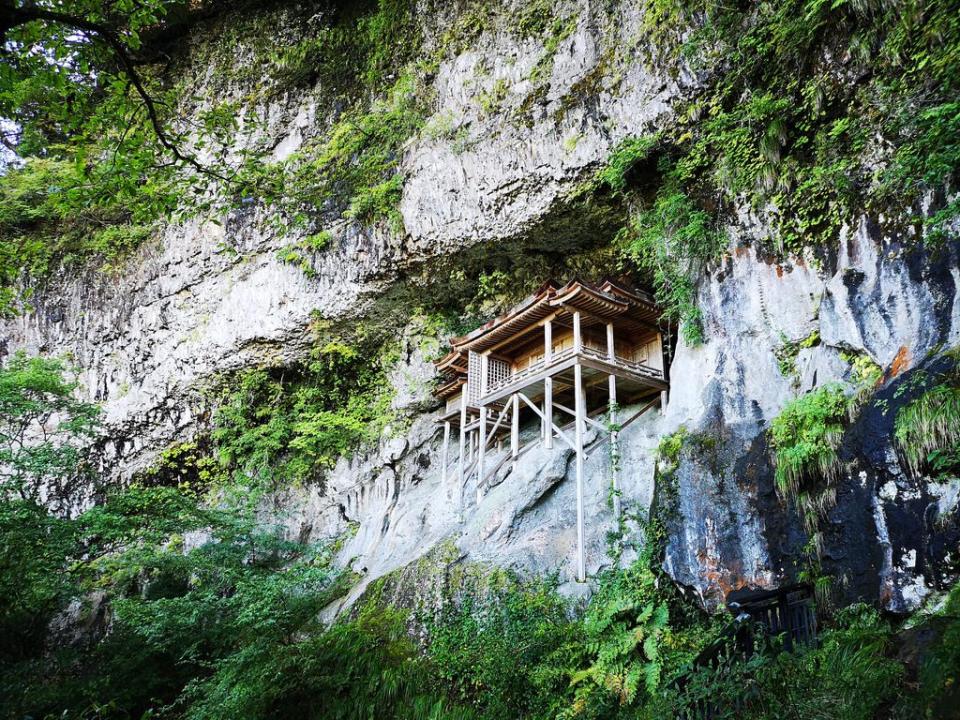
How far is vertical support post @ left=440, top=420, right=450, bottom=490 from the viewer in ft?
57.4

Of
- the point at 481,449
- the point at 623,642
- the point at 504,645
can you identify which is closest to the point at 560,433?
the point at 481,449

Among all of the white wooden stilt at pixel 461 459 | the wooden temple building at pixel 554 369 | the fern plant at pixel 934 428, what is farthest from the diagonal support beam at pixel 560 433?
the fern plant at pixel 934 428

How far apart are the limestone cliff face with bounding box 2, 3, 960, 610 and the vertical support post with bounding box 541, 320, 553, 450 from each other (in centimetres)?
51

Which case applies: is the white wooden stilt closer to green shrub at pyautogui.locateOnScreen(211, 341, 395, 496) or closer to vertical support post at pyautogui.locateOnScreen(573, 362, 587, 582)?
green shrub at pyautogui.locateOnScreen(211, 341, 395, 496)

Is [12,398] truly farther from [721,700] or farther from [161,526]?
[721,700]

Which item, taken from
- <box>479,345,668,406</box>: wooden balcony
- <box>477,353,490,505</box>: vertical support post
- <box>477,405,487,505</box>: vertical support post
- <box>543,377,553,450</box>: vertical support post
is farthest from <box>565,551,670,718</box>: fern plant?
<box>477,353,490,505</box>: vertical support post

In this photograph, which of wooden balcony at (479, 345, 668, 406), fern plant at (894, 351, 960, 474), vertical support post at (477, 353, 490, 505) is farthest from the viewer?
vertical support post at (477, 353, 490, 505)

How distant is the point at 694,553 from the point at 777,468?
62.9 inches

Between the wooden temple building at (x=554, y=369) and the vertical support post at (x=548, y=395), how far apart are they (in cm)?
2

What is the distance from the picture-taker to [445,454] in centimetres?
1784

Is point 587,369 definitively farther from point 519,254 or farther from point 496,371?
point 519,254

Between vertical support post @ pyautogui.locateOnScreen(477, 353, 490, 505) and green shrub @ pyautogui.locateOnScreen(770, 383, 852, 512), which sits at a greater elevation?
vertical support post @ pyautogui.locateOnScreen(477, 353, 490, 505)

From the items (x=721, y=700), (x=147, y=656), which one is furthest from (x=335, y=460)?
(x=721, y=700)

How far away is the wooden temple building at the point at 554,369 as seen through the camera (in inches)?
559
